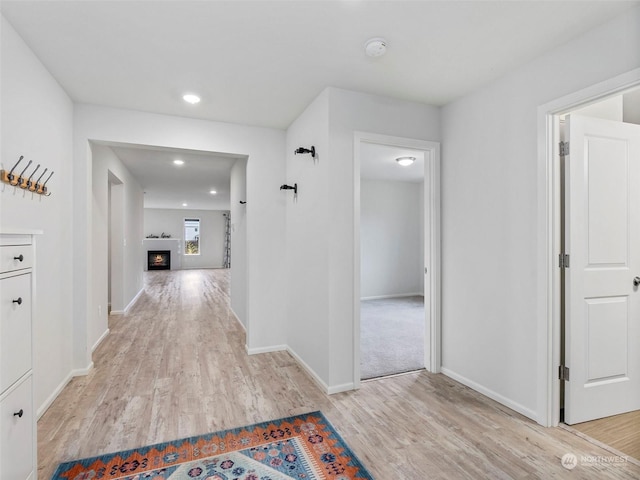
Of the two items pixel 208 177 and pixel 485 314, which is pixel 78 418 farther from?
pixel 208 177

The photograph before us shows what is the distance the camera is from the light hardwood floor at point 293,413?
5.97 ft

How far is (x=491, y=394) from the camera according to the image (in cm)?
256

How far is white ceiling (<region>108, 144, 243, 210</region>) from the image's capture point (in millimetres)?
4668

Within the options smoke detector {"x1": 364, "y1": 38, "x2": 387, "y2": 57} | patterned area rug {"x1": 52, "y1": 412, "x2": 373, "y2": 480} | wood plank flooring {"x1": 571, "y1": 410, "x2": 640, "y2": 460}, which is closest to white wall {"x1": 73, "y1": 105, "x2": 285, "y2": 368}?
patterned area rug {"x1": 52, "y1": 412, "x2": 373, "y2": 480}

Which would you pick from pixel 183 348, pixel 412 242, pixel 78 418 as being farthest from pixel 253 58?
pixel 412 242

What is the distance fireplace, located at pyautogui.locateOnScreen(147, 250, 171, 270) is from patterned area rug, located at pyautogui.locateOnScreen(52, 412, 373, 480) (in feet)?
39.5

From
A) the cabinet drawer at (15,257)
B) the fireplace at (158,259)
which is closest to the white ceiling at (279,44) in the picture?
the cabinet drawer at (15,257)

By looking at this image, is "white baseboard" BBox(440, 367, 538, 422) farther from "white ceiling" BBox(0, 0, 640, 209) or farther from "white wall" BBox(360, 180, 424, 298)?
"white wall" BBox(360, 180, 424, 298)

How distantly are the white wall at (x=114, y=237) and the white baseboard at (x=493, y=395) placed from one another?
3332 millimetres

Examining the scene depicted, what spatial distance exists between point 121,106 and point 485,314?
3.67m

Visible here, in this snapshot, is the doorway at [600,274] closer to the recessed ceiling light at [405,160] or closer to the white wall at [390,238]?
the recessed ceiling light at [405,160]

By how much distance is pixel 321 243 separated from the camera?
284 centimetres

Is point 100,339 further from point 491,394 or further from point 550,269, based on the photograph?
point 550,269

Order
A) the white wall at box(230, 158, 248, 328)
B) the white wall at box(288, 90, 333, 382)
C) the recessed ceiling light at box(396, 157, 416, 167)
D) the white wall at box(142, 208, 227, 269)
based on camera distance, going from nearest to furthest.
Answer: the white wall at box(288, 90, 333, 382) → the white wall at box(230, 158, 248, 328) → the recessed ceiling light at box(396, 157, 416, 167) → the white wall at box(142, 208, 227, 269)
